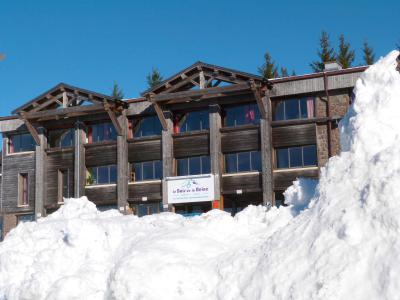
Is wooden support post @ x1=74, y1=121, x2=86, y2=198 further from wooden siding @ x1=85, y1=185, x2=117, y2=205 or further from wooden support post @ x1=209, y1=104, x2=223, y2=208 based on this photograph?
wooden support post @ x1=209, y1=104, x2=223, y2=208

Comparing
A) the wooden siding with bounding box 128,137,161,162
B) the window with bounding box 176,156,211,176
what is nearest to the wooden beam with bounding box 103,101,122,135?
A: the wooden siding with bounding box 128,137,161,162

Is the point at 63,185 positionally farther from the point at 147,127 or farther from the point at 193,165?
the point at 193,165

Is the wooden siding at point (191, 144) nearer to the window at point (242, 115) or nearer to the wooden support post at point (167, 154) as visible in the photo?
the wooden support post at point (167, 154)

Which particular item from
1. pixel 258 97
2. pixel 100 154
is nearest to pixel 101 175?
pixel 100 154

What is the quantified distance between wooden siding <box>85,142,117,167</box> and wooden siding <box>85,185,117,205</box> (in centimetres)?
144

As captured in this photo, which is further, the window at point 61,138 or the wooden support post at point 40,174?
the window at point 61,138

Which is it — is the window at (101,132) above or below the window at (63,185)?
above

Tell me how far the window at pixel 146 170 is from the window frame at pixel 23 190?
24.8 feet

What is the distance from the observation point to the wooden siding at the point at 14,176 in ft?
133

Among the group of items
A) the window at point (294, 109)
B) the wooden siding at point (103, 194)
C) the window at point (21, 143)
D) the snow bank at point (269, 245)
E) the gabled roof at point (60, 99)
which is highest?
the gabled roof at point (60, 99)

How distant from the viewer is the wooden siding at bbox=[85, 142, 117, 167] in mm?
38156

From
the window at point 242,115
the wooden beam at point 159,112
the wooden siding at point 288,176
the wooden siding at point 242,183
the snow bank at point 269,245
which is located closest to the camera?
the snow bank at point 269,245

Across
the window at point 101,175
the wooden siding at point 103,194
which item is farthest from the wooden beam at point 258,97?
the wooden siding at point 103,194

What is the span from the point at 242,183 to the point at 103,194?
8.58 m
